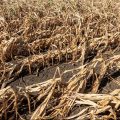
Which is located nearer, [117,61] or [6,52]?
[117,61]

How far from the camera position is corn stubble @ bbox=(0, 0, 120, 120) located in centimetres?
199

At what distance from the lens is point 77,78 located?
220cm

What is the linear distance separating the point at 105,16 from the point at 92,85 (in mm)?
1465

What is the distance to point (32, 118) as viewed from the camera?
1.90 m

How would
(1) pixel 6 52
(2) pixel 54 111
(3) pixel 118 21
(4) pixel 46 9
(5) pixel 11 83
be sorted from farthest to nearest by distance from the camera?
(4) pixel 46 9 → (3) pixel 118 21 → (1) pixel 6 52 → (5) pixel 11 83 → (2) pixel 54 111

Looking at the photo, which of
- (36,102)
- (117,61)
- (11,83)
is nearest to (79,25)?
(117,61)

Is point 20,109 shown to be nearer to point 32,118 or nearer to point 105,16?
point 32,118

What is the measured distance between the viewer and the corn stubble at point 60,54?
1991 mm

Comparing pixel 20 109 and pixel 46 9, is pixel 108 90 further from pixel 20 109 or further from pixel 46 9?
pixel 46 9

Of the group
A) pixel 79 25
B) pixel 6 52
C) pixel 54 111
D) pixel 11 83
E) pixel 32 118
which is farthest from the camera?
pixel 79 25

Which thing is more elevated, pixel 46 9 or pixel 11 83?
pixel 46 9

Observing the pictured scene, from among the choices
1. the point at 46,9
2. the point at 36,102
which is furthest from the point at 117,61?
the point at 46,9

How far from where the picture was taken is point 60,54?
9.34 feet

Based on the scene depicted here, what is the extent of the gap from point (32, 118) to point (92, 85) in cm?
58
